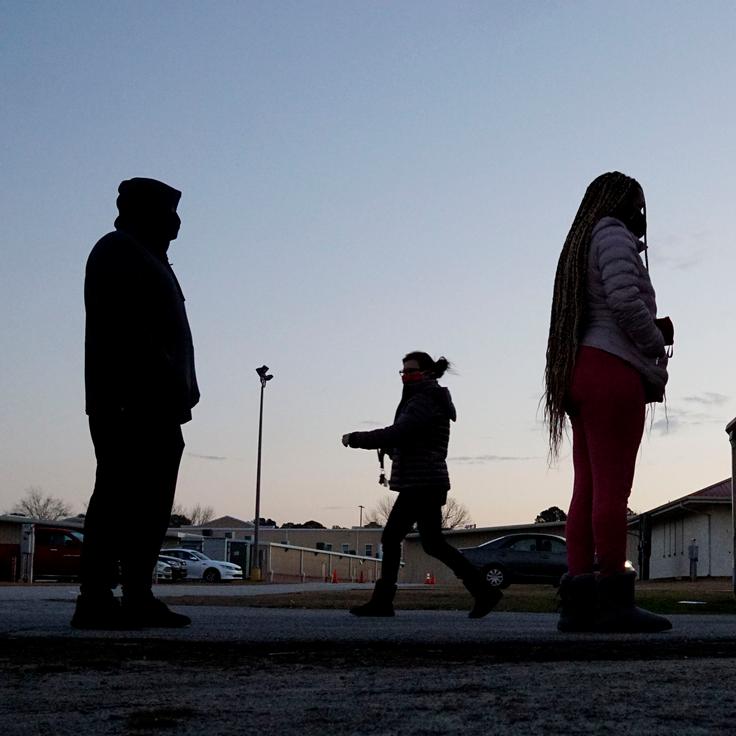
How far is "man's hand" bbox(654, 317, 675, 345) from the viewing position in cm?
473

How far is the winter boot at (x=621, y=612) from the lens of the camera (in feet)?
14.7

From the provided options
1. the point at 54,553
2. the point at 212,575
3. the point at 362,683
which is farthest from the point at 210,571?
the point at 362,683

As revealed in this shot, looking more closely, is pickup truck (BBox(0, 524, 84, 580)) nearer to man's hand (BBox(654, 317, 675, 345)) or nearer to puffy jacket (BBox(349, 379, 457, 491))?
puffy jacket (BBox(349, 379, 457, 491))

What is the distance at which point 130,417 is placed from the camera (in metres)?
4.59

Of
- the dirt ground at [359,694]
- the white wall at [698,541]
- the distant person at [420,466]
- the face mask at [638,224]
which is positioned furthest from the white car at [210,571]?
the dirt ground at [359,694]

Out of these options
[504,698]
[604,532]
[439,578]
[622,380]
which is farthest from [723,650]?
[439,578]

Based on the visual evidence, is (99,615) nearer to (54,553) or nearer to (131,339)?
(131,339)

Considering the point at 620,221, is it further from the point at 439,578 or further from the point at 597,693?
the point at 439,578

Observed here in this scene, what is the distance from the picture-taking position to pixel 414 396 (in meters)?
6.74

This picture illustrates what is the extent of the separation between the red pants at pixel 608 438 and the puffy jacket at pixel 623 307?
0.05 m

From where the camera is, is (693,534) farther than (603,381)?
Yes

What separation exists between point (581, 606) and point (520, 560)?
25966mm

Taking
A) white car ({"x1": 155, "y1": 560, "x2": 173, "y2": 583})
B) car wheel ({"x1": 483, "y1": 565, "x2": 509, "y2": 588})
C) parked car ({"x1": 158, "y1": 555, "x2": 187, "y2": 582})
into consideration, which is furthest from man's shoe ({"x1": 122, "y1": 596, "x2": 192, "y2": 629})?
parked car ({"x1": 158, "y1": 555, "x2": 187, "y2": 582})

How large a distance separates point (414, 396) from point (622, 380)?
7.26ft
